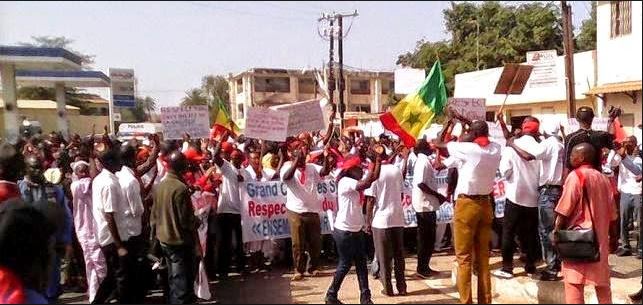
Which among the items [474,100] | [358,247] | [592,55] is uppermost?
[592,55]

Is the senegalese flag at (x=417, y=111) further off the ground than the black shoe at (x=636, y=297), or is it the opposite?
the senegalese flag at (x=417, y=111)

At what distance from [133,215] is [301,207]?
2126 millimetres

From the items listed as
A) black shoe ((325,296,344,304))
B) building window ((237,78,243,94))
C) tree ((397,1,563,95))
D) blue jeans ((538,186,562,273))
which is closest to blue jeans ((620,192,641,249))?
blue jeans ((538,186,562,273))

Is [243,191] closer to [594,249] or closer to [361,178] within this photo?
[361,178]

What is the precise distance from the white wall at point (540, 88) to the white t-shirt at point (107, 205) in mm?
10002

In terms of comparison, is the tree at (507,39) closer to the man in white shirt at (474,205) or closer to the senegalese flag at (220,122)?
the senegalese flag at (220,122)

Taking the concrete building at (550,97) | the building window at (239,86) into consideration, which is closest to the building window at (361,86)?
the building window at (239,86)

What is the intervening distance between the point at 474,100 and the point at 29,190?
17.0 feet

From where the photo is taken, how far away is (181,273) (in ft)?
18.3

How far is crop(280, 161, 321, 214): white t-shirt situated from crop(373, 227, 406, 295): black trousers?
3.69 ft

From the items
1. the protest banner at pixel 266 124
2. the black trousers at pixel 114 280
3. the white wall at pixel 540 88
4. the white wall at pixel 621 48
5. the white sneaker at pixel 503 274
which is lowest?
the white sneaker at pixel 503 274

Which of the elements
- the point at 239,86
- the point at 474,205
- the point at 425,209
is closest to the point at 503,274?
the point at 425,209

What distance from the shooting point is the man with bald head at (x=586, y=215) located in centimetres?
462

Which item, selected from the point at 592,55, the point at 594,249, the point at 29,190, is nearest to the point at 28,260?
the point at 29,190
